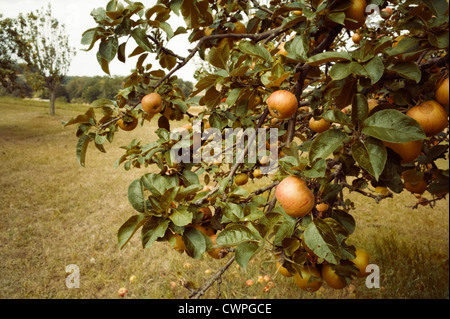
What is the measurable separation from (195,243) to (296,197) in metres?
0.35

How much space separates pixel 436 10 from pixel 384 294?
2.48 meters

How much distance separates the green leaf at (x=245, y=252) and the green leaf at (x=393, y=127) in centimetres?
42

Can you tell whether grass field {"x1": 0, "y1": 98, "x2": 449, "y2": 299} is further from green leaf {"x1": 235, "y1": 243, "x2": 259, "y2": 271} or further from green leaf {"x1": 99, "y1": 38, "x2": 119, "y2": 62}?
green leaf {"x1": 99, "y1": 38, "x2": 119, "y2": 62}

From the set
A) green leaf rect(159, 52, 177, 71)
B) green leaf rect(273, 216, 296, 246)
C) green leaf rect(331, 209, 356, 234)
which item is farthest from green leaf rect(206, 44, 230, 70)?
green leaf rect(331, 209, 356, 234)

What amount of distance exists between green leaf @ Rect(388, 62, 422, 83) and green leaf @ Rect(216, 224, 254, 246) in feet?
1.85

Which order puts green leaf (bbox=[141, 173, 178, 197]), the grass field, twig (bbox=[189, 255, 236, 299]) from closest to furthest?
green leaf (bbox=[141, 173, 178, 197]) < twig (bbox=[189, 255, 236, 299]) < the grass field

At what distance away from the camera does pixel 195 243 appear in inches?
33.1

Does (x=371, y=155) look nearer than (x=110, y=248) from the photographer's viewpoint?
Yes

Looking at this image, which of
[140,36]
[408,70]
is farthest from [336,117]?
[140,36]

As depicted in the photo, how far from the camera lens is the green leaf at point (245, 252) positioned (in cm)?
73

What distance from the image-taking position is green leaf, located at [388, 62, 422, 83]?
62 cm

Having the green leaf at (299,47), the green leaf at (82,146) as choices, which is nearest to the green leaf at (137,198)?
the green leaf at (82,146)

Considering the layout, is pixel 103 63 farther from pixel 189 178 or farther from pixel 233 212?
pixel 233 212

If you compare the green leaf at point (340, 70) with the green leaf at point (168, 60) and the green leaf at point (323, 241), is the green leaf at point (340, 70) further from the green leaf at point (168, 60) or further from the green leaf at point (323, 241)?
the green leaf at point (168, 60)
